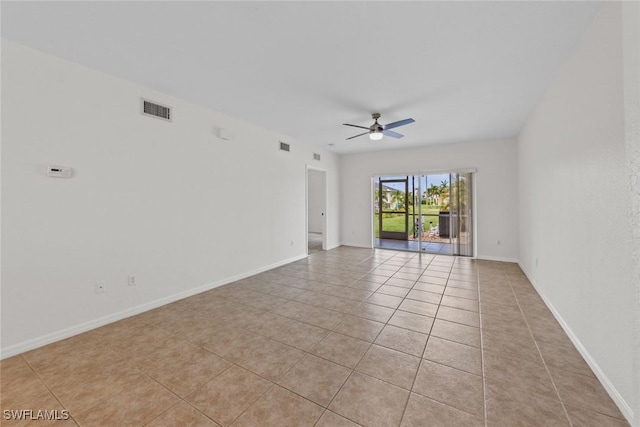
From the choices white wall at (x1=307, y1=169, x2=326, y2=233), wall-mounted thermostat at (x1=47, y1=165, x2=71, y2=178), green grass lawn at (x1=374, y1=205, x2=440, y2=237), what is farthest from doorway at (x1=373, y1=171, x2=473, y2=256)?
wall-mounted thermostat at (x1=47, y1=165, x2=71, y2=178)

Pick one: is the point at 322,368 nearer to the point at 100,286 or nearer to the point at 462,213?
the point at 100,286

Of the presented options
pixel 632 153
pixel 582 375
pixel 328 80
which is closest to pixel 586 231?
pixel 632 153

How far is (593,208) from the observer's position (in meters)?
1.92

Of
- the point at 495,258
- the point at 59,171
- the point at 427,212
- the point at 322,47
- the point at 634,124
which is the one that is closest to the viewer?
the point at 634,124

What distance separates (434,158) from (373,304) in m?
4.45

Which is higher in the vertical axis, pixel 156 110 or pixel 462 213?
pixel 156 110

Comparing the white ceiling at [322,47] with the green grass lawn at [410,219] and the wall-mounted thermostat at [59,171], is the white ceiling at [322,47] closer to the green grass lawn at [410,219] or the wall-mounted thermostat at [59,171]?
the wall-mounted thermostat at [59,171]

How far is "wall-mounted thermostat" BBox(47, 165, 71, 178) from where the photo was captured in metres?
2.32

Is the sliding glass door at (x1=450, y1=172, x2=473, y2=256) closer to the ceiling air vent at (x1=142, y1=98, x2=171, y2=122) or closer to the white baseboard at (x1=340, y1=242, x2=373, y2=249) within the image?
the white baseboard at (x1=340, y1=242, x2=373, y2=249)

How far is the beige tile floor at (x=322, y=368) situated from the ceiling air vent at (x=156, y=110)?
2.44 metres

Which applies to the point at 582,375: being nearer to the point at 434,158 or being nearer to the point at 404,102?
the point at 404,102

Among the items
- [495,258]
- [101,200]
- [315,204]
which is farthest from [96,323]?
[315,204]

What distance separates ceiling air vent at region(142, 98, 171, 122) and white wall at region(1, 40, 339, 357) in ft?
0.24

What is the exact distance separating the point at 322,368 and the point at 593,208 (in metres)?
2.48
